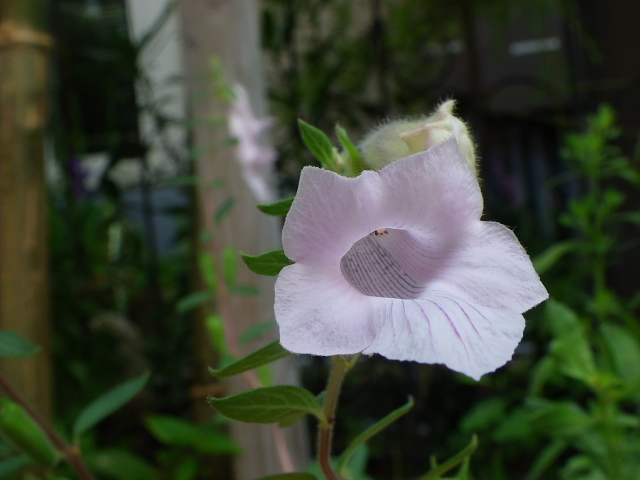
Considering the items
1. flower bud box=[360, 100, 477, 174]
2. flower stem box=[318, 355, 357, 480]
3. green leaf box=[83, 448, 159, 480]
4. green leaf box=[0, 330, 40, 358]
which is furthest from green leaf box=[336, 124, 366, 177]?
green leaf box=[83, 448, 159, 480]

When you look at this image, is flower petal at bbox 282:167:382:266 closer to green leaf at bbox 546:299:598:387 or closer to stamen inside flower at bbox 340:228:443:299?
stamen inside flower at bbox 340:228:443:299

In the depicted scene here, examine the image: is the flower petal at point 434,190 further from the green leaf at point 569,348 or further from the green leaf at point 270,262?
the green leaf at point 569,348

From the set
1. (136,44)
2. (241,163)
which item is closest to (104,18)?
(136,44)

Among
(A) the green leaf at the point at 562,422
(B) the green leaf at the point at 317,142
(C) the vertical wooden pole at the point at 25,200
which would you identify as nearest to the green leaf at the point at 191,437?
(C) the vertical wooden pole at the point at 25,200

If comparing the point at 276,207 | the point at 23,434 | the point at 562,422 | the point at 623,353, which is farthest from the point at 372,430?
the point at 623,353

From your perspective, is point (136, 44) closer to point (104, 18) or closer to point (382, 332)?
point (104, 18)

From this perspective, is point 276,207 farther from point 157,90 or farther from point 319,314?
point 157,90
